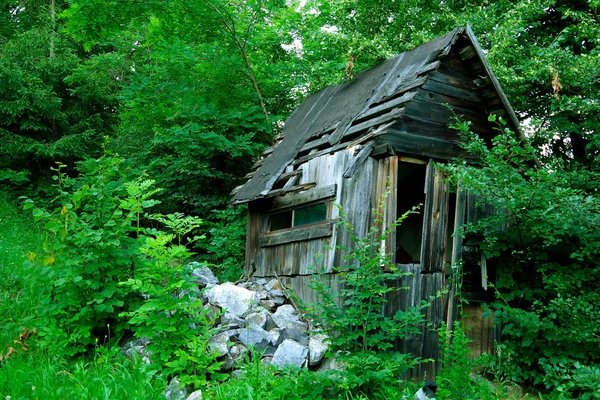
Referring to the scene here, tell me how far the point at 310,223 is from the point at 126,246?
305 centimetres

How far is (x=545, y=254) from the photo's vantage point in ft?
23.3

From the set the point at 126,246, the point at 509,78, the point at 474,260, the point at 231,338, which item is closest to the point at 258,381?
the point at 231,338

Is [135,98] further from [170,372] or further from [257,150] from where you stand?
[170,372]

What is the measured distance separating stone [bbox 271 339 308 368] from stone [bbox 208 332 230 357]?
0.65 meters

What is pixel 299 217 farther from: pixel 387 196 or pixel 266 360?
pixel 266 360

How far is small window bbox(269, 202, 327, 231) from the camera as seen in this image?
8066 mm

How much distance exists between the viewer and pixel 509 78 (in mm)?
10336

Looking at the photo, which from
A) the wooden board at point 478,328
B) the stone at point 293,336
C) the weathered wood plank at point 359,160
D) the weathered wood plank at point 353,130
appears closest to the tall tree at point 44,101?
the weathered wood plank at point 353,130

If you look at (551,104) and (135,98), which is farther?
(135,98)

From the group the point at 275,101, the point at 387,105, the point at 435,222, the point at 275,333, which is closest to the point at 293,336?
the point at 275,333

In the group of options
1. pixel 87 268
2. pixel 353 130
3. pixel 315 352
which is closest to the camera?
pixel 87 268

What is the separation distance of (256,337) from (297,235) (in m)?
2.24

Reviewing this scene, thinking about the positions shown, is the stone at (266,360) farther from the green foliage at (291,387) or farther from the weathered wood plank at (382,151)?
the weathered wood plank at (382,151)

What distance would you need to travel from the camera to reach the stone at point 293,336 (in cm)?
673
